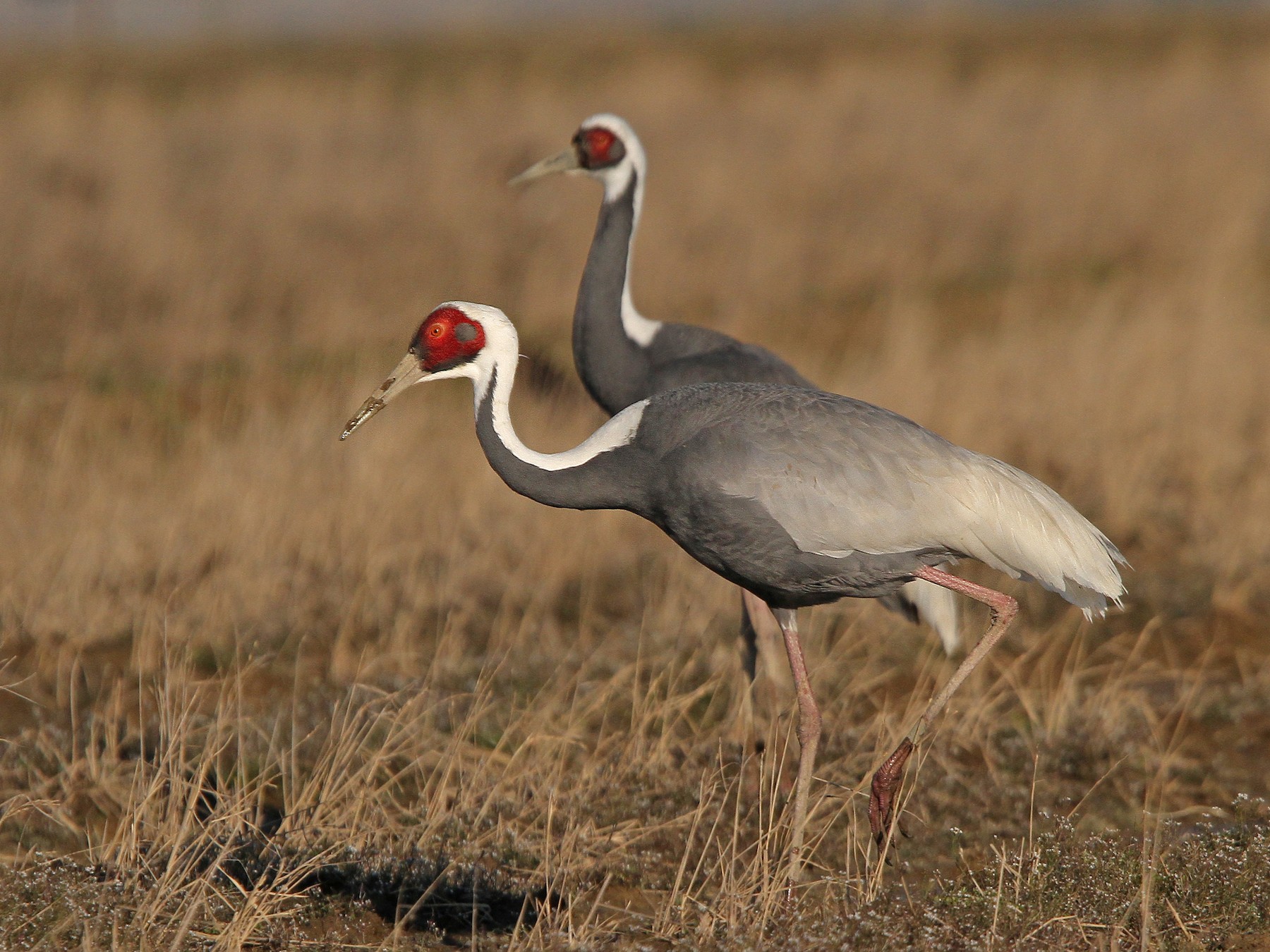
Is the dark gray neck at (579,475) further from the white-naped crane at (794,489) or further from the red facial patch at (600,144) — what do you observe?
the red facial patch at (600,144)

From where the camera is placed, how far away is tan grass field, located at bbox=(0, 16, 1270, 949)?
4402 mm

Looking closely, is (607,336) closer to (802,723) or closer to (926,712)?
(802,723)

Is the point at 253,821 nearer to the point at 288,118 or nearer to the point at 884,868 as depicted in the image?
the point at 884,868

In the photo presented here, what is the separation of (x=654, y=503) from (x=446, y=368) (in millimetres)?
767

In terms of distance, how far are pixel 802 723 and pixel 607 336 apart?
1.93 meters

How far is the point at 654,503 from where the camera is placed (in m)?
4.50

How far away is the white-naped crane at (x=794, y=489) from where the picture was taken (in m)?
4.42

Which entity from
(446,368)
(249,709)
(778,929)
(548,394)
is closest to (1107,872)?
(778,929)

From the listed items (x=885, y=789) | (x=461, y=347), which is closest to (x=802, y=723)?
(x=885, y=789)

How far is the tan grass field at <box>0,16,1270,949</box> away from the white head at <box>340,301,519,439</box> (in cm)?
112

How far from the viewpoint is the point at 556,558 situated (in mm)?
7129

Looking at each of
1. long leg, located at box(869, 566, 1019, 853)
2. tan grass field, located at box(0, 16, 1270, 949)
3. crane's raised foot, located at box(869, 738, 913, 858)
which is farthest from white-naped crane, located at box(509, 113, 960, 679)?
crane's raised foot, located at box(869, 738, 913, 858)

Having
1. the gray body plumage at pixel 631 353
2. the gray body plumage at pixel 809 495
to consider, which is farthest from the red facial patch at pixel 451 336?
the gray body plumage at pixel 631 353

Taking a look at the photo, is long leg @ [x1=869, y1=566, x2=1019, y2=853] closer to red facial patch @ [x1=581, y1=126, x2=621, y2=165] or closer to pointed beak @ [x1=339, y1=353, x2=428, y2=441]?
pointed beak @ [x1=339, y1=353, x2=428, y2=441]
